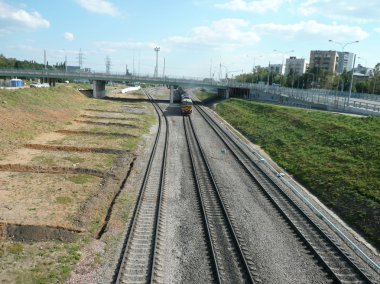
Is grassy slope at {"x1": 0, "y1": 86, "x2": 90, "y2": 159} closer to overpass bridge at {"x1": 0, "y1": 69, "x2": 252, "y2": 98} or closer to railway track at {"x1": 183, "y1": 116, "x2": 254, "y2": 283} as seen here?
railway track at {"x1": 183, "y1": 116, "x2": 254, "y2": 283}

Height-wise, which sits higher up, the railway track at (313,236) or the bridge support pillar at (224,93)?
the bridge support pillar at (224,93)

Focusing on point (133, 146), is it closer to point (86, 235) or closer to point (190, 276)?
point (86, 235)

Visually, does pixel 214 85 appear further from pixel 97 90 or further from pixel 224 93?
pixel 97 90

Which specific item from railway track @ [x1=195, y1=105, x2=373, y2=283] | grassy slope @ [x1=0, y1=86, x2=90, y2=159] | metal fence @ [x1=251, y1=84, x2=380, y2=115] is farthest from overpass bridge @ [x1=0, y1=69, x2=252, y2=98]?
railway track @ [x1=195, y1=105, x2=373, y2=283]

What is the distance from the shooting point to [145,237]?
54.5 ft

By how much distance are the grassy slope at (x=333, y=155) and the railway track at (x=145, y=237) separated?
402 inches

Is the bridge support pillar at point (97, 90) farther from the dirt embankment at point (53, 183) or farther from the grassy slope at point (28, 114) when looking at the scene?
the dirt embankment at point (53, 183)

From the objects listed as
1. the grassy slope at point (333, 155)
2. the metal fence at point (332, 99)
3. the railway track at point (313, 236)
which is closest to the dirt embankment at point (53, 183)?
the railway track at point (313, 236)

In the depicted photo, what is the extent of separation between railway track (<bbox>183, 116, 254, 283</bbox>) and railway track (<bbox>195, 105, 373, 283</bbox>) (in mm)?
3107

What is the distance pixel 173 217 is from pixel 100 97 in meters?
80.3

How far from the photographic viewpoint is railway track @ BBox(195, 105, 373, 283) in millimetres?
14602

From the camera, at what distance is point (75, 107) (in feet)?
208

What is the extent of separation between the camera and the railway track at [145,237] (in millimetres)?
13625

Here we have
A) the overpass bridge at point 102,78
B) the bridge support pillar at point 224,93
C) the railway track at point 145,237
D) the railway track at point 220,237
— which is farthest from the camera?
the bridge support pillar at point 224,93
